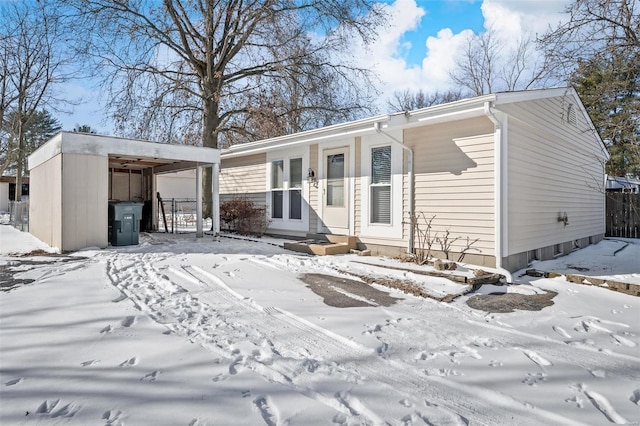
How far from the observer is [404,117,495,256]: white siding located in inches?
245

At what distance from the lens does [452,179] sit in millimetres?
6680

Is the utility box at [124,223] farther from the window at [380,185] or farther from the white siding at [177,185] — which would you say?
the white siding at [177,185]

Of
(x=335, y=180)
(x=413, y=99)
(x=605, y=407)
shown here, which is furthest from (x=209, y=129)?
(x=413, y=99)

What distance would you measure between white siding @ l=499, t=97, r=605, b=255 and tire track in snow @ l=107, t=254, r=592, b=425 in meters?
4.26

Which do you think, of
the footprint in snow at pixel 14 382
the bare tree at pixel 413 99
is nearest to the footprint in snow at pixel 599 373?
the footprint in snow at pixel 14 382

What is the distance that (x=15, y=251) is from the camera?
24.8ft

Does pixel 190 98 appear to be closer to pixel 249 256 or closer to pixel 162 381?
pixel 249 256

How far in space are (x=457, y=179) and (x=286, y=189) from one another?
4.60 m

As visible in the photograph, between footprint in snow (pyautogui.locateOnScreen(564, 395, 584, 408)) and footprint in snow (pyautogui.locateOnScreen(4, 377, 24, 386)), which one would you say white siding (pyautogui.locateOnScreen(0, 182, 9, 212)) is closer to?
footprint in snow (pyautogui.locateOnScreen(4, 377, 24, 386))

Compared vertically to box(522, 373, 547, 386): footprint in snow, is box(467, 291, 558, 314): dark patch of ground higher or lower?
higher

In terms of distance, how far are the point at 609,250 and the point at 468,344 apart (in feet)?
29.9

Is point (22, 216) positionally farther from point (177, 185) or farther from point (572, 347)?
point (572, 347)

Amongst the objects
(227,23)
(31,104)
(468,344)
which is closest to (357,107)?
(227,23)

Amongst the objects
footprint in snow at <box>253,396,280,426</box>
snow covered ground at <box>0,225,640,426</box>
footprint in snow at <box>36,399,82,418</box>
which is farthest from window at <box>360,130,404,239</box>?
footprint in snow at <box>36,399,82,418</box>
